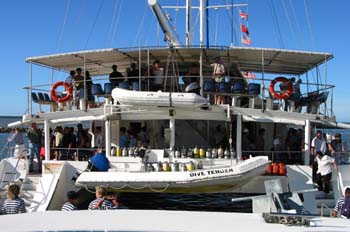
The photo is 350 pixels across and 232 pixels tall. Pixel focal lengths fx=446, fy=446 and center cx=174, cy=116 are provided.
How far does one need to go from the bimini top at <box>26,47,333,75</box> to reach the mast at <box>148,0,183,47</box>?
3.62ft

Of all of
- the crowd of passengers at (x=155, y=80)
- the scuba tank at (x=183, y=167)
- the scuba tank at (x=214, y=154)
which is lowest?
the scuba tank at (x=183, y=167)

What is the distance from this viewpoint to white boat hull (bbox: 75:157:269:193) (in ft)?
37.6

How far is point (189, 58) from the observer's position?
15664 millimetres

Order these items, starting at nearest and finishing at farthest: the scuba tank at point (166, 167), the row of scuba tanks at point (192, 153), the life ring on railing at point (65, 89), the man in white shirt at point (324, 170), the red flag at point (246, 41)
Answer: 1. the scuba tank at point (166, 167)
2. the man in white shirt at point (324, 170)
3. the row of scuba tanks at point (192, 153)
4. the life ring on railing at point (65, 89)
5. the red flag at point (246, 41)

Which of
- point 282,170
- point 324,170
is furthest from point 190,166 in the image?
point 324,170

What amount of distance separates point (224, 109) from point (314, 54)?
3649 millimetres

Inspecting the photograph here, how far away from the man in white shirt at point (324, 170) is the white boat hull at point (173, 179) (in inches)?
80.8

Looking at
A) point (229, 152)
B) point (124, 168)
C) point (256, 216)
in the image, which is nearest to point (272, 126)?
point (229, 152)

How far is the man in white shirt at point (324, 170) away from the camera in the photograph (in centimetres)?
1265

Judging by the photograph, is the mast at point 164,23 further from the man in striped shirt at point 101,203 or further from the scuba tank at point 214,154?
the man in striped shirt at point 101,203

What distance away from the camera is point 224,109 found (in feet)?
44.3

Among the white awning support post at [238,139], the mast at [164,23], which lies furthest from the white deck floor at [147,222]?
the mast at [164,23]

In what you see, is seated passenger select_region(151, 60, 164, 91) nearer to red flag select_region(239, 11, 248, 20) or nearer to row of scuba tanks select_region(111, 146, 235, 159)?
row of scuba tanks select_region(111, 146, 235, 159)

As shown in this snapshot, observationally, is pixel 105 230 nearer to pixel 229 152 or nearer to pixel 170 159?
pixel 170 159
